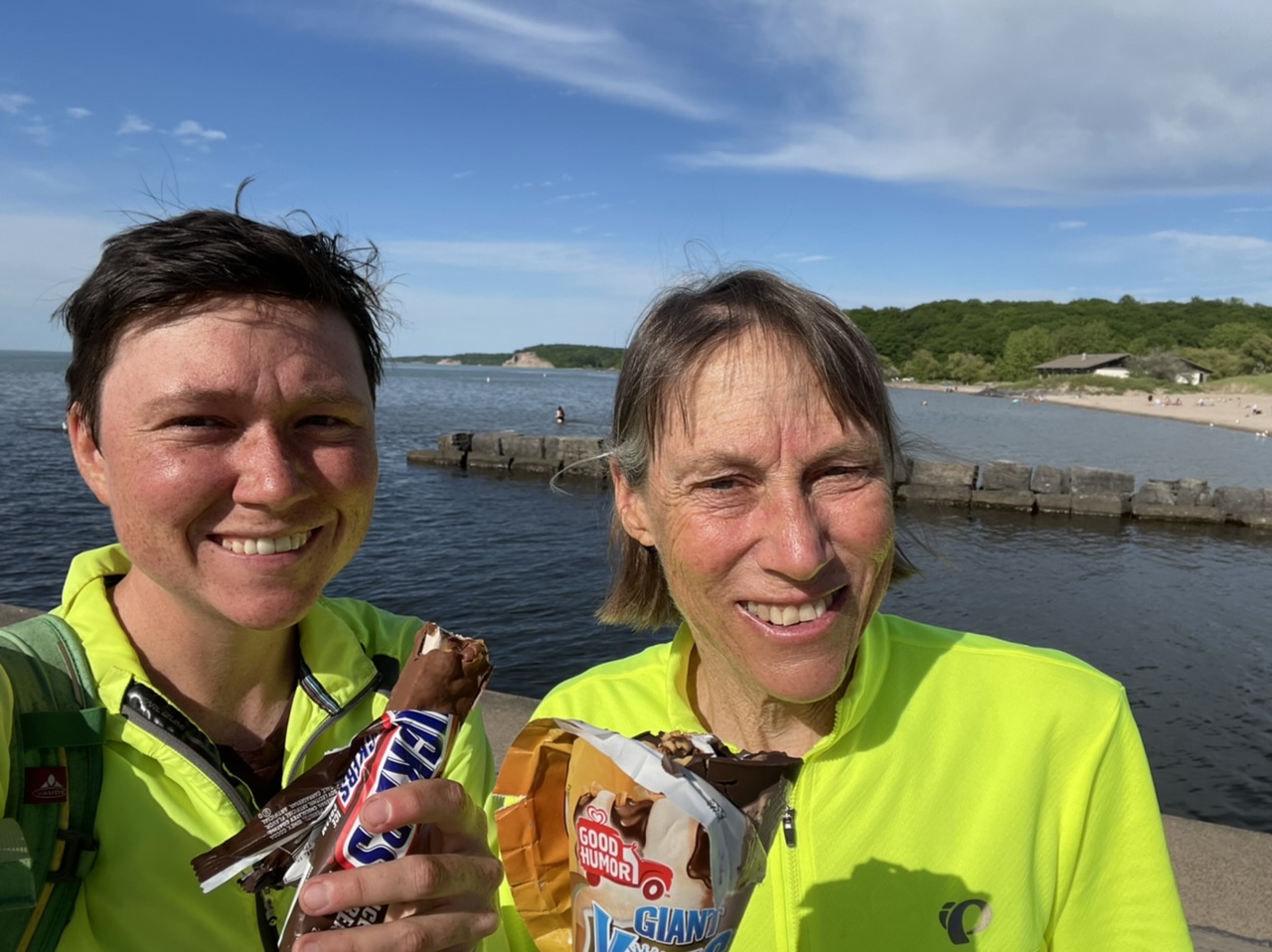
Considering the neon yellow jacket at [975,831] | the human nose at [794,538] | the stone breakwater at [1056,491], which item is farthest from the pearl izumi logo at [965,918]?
the stone breakwater at [1056,491]

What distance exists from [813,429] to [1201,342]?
14227 cm

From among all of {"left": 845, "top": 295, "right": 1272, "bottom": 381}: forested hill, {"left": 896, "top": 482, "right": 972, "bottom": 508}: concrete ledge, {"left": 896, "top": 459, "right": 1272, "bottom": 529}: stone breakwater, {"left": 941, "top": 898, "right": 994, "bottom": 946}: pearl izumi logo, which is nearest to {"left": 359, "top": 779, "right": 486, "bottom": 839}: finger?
{"left": 941, "top": 898, "right": 994, "bottom": 946}: pearl izumi logo

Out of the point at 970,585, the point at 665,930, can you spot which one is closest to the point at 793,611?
the point at 665,930

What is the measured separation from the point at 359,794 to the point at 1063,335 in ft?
469

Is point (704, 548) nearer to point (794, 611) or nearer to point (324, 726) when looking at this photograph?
point (794, 611)

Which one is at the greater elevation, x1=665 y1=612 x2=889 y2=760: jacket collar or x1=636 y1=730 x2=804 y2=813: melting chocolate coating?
x1=636 y1=730 x2=804 y2=813: melting chocolate coating

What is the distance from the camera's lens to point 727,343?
6.13ft

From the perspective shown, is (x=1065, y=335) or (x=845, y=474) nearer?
(x=845, y=474)

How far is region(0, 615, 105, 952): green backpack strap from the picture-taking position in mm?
1451

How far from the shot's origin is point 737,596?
1822 mm

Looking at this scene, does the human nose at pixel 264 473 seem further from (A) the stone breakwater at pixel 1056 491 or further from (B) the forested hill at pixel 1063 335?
(B) the forested hill at pixel 1063 335

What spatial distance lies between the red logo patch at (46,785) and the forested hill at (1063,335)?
10796cm

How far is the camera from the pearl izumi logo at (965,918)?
5.81 feet

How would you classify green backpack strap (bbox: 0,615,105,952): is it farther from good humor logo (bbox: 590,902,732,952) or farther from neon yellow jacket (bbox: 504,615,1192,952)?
good humor logo (bbox: 590,902,732,952)
